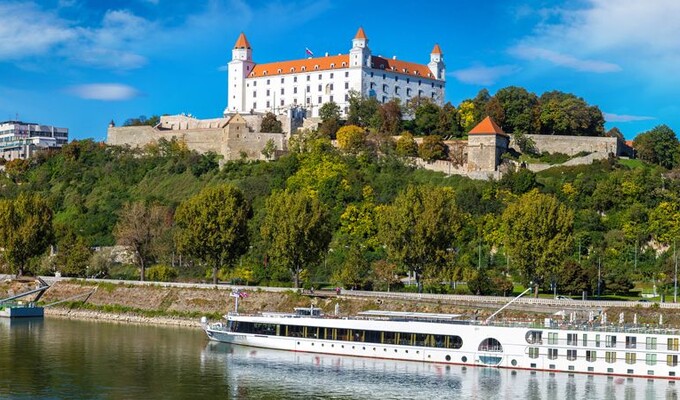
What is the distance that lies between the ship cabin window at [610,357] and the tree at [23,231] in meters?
44.7

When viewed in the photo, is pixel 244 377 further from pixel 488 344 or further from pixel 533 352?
pixel 533 352

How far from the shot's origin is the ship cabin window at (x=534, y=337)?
4438 cm

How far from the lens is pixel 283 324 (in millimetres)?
49531

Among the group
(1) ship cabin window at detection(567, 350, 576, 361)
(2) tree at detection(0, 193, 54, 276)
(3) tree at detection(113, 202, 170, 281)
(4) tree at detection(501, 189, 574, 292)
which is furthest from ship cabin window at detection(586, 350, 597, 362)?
(2) tree at detection(0, 193, 54, 276)

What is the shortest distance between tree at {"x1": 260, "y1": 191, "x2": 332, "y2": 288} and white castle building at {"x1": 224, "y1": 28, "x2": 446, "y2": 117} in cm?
4539

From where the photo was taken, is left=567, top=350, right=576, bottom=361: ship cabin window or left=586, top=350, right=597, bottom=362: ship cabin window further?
left=567, top=350, right=576, bottom=361: ship cabin window

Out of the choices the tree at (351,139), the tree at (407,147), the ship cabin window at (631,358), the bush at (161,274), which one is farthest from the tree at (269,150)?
the ship cabin window at (631,358)

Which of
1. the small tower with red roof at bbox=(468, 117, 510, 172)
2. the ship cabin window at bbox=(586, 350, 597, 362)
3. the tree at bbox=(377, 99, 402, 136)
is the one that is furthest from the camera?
the tree at bbox=(377, 99, 402, 136)

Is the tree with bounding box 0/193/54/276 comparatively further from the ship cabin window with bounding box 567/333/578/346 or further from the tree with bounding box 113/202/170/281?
the ship cabin window with bounding box 567/333/578/346

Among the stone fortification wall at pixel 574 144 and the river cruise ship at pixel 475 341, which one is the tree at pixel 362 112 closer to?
the stone fortification wall at pixel 574 144

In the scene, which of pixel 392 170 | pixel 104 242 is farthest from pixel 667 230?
pixel 104 242

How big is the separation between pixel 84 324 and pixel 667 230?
40462 mm

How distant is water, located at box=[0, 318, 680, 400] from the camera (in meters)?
38.5

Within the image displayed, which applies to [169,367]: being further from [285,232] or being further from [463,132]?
[463,132]
